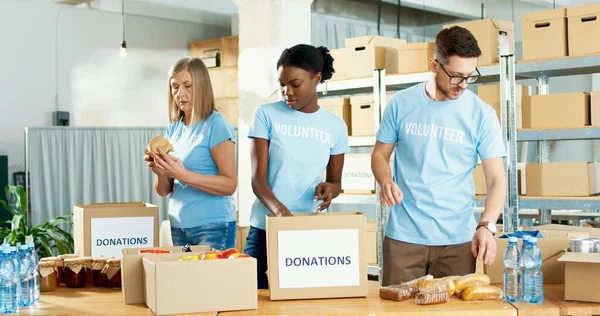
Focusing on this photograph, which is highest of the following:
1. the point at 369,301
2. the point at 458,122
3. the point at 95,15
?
the point at 95,15

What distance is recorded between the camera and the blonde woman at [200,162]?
312 cm

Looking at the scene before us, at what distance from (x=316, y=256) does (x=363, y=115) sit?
3060 millimetres

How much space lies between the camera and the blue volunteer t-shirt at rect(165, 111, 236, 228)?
3.14m

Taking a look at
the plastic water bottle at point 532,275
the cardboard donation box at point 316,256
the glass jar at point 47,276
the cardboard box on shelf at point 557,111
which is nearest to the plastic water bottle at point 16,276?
the glass jar at point 47,276

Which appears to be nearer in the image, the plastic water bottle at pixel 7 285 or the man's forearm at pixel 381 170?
the plastic water bottle at pixel 7 285

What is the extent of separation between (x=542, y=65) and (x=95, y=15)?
21.1 feet

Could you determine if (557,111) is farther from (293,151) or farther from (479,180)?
(293,151)

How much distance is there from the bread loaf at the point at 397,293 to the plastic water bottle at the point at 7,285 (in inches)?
45.5

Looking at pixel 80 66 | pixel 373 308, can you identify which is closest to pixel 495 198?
pixel 373 308

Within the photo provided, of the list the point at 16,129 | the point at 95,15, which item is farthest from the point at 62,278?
the point at 95,15

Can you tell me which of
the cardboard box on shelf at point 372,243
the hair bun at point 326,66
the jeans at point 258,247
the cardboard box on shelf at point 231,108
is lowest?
the cardboard box on shelf at point 372,243

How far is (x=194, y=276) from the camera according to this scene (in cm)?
231

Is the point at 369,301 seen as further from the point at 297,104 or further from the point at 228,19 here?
the point at 228,19

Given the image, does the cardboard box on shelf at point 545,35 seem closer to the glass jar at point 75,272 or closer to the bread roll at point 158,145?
the bread roll at point 158,145
